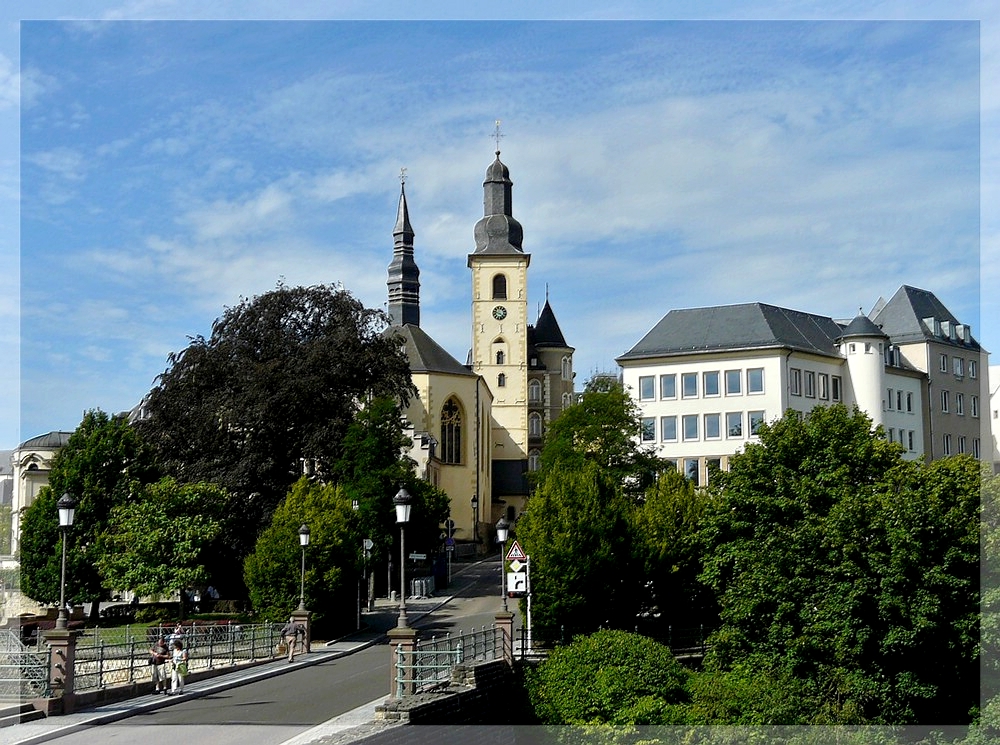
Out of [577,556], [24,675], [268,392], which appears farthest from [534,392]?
[24,675]

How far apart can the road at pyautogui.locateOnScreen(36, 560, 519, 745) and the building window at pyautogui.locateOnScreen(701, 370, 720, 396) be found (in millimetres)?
37416

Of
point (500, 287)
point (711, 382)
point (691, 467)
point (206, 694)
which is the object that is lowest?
point (206, 694)

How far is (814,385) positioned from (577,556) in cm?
3908

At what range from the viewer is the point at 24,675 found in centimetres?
2553

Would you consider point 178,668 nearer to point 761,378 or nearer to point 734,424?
point 734,424

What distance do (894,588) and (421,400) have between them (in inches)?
2508

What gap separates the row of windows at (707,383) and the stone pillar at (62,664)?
5296 centimetres

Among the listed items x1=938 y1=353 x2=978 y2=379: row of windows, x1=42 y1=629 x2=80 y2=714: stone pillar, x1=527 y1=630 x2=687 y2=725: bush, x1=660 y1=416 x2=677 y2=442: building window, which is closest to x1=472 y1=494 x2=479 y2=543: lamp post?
x1=660 y1=416 x2=677 y2=442: building window

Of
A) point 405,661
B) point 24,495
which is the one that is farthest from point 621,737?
point 24,495

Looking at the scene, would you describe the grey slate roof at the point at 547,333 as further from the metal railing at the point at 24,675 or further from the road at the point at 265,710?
the metal railing at the point at 24,675

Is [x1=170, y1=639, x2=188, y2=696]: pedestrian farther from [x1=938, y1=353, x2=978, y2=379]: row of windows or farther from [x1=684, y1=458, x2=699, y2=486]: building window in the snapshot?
[x1=938, y1=353, x2=978, y2=379]: row of windows

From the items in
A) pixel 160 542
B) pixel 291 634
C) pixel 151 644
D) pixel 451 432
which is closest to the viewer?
pixel 151 644

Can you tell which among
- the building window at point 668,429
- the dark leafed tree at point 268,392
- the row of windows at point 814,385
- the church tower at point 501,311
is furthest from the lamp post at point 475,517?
the dark leafed tree at point 268,392

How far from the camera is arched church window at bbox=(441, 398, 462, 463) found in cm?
9669
